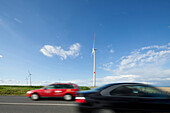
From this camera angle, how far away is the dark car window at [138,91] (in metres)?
3.95

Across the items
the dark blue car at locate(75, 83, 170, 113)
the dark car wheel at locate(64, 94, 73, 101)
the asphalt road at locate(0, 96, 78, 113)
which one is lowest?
the dark car wheel at locate(64, 94, 73, 101)

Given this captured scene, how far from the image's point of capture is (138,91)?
4.00m

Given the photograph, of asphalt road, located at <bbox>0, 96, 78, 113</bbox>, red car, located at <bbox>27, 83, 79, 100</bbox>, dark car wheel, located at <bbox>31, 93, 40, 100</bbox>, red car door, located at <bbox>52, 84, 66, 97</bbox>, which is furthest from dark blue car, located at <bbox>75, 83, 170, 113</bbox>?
dark car wheel, located at <bbox>31, 93, 40, 100</bbox>

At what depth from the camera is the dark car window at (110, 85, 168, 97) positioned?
3.95m

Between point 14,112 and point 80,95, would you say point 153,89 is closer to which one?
point 80,95

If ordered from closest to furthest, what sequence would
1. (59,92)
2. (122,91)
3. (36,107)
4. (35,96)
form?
(122,91) → (36,107) → (35,96) → (59,92)

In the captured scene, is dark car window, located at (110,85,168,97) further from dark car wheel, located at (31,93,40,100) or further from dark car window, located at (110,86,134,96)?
dark car wheel, located at (31,93,40,100)

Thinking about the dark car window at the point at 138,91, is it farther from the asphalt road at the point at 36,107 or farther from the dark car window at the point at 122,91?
the asphalt road at the point at 36,107

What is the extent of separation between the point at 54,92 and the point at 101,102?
632cm

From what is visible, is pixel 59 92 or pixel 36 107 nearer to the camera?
pixel 36 107

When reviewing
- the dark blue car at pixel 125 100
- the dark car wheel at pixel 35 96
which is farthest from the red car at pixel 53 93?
the dark blue car at pixel 125 100

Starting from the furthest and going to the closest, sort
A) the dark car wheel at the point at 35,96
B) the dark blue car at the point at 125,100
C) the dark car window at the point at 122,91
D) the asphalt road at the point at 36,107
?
the dark car wheel at the point at 35,96 < the asphalt road at the point at 36,107 < the dark car window at the point at 122,91 < the dark blue car at the point at 125,100

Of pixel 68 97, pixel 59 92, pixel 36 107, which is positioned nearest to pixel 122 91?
pixel 36 107

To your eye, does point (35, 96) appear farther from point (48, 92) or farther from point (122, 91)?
point (122, 91)
